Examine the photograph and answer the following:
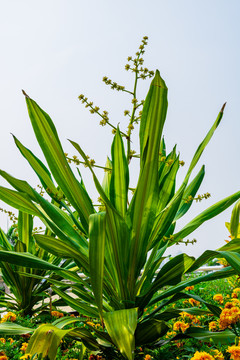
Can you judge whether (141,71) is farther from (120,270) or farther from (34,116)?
(120,270)

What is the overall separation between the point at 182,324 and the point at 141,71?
1.28 meters

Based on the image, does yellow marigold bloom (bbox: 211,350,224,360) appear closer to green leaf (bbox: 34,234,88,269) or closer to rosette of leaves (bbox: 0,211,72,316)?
green leaf (bbox: 34,234,88,269)

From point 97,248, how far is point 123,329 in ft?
0.90

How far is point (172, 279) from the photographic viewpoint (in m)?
1.62

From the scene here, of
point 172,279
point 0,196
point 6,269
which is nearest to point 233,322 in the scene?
point 172,279

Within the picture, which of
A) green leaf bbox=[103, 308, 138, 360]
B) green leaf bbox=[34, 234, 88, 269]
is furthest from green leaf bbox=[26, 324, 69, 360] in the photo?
green leaf bbox=[34, 234, 88, 269]

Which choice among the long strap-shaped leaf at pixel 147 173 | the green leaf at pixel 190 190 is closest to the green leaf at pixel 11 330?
the long strap-shaped leaf at pixel 147 173

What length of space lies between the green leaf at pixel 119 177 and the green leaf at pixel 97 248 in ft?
1.40

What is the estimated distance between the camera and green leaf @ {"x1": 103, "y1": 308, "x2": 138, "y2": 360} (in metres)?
1.23

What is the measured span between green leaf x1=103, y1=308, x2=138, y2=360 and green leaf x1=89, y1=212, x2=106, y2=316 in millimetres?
72

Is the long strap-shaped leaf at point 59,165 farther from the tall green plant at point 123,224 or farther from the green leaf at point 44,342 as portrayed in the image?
the green leaf at point 44,342

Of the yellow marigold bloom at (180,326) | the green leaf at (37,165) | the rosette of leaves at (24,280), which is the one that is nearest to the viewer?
the yellow marigold bloom at (180,326)

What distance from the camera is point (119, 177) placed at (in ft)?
5.98

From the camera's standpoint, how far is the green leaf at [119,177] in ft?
5.85
